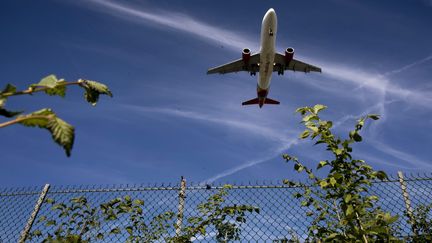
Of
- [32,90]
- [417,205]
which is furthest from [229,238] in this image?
[32,90]

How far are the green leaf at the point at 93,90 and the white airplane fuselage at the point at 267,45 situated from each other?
19.2 m

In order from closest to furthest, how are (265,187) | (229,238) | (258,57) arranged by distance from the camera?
1. (229,238)
2. (265,187)
3. (258,57)

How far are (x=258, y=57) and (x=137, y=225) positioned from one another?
1930 centimetres

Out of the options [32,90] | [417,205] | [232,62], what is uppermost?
[232,62]

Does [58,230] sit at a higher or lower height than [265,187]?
lower

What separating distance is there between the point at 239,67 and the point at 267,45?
12.5ft

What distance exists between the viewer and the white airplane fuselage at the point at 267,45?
19.5 m

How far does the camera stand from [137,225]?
4.67 meters

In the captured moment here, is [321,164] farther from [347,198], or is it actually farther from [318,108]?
[318,108]

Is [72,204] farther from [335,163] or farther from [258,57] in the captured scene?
[258,57]

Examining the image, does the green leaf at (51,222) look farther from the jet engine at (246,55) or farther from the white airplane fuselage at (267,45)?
the jet engine at (246,55)

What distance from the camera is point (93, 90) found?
1.39 metres

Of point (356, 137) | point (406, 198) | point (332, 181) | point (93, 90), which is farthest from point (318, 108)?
point (406, 198)

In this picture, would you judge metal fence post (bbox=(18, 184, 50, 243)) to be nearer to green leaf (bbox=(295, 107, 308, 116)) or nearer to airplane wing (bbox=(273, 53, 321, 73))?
green leaf (bbox=(295, 107, 308, 116))
